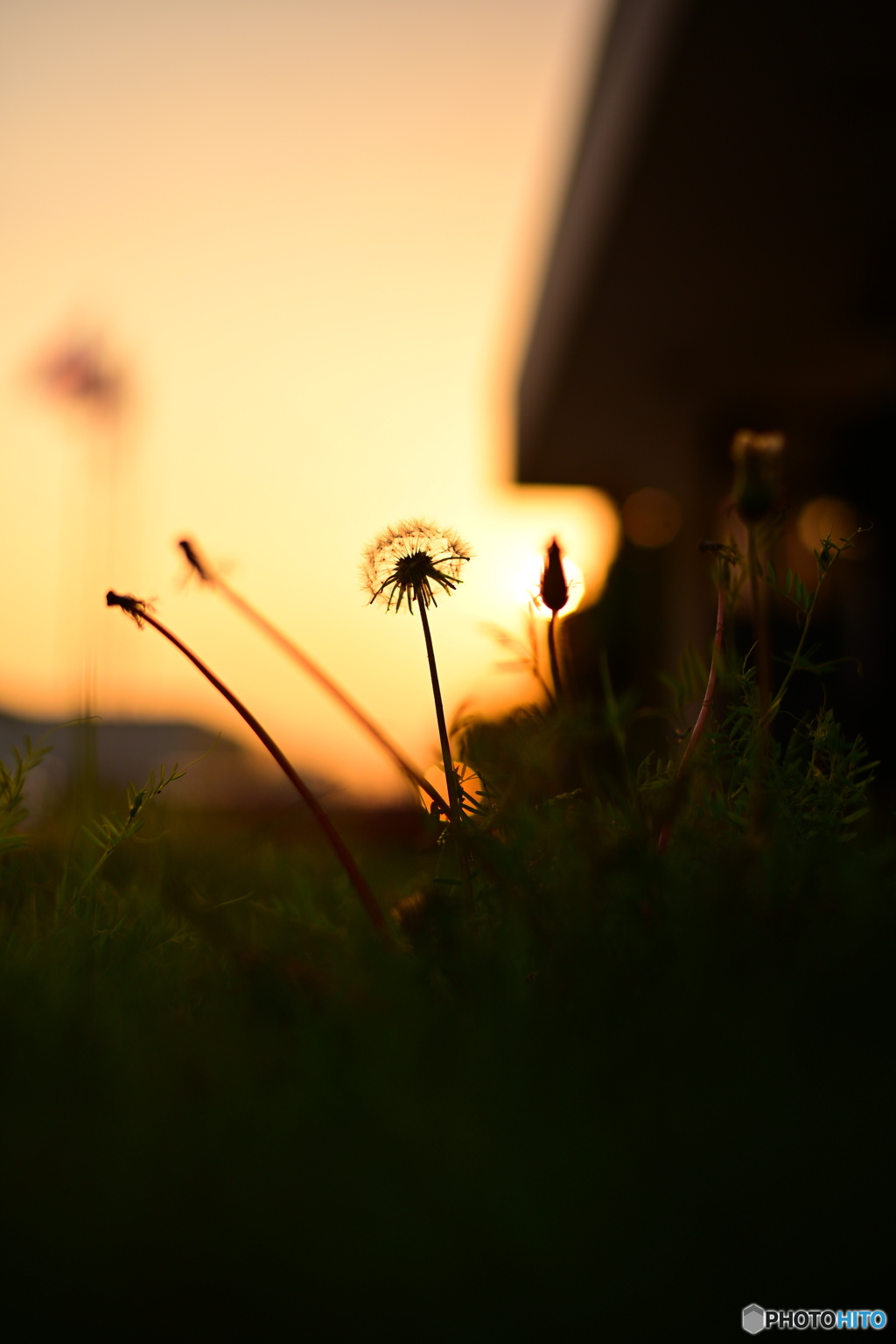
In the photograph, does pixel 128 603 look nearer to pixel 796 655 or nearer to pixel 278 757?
pixel 278 757

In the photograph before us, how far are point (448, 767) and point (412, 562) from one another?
0.24ft

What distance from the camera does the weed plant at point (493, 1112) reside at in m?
0.14

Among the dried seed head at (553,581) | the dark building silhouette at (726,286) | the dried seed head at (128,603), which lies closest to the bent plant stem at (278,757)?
the dried seed head at (128,603)

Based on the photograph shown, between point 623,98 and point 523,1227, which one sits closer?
point 523,1227

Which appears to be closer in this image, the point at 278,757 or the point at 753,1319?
the point at 753,1319

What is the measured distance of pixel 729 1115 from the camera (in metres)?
0.16

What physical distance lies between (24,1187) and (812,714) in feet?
0.96

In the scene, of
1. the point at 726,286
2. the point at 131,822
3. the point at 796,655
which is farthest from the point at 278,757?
the point at 726,286

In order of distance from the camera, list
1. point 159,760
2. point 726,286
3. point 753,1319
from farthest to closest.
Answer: point 726,286, point 159,760, point 753,1319

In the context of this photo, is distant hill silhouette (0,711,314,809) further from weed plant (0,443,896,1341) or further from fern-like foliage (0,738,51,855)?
weed plant (0,443,896,1341)

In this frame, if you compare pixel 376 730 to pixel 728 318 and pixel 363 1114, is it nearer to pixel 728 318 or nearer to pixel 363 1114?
pixel 363 1114

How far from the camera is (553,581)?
1.10ft

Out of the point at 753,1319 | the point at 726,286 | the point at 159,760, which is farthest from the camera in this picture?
the point at 726,286

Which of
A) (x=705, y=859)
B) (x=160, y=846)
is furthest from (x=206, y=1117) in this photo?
(x=160, y=846)
